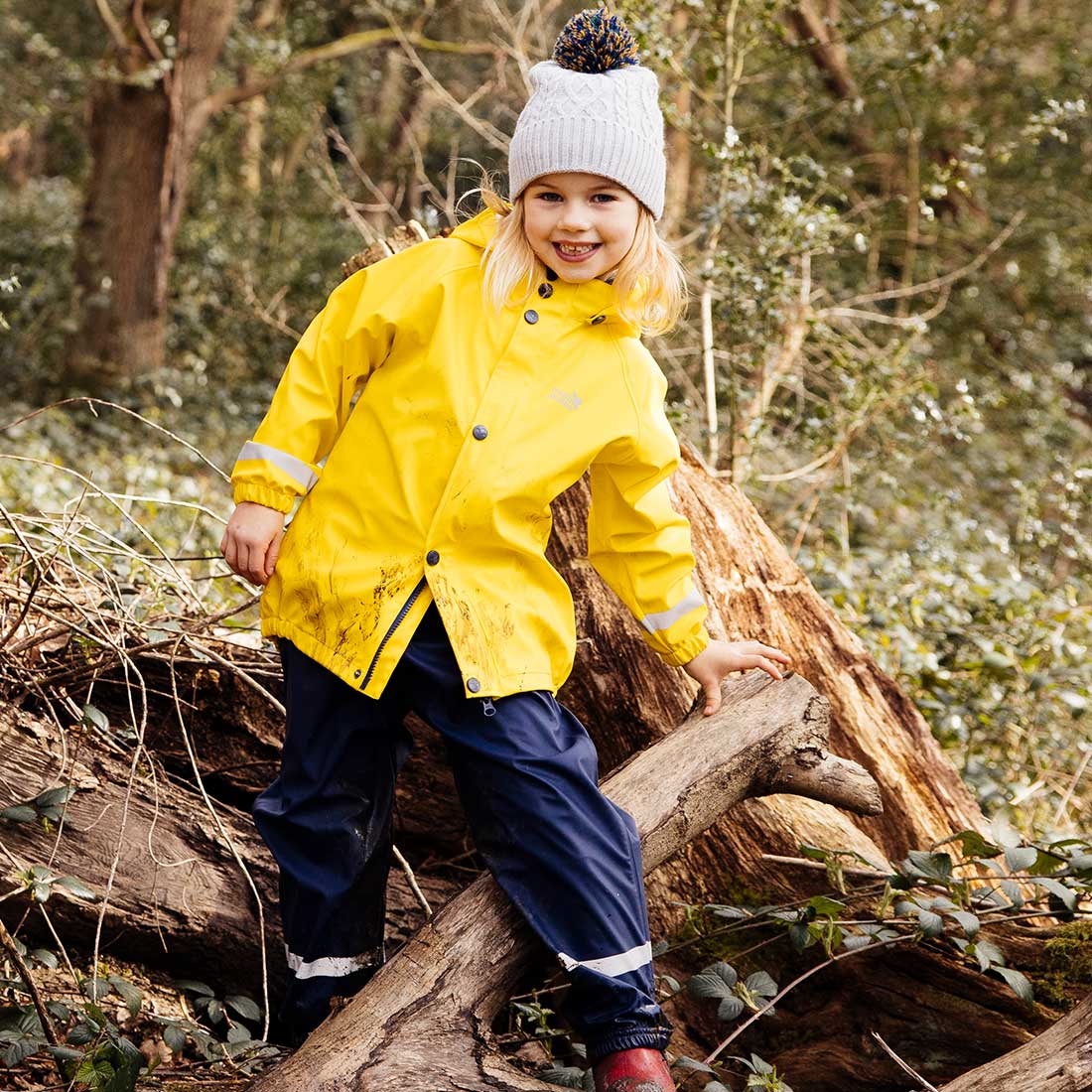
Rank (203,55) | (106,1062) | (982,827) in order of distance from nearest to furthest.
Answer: (106,1062) < (982,827) < (203,55)

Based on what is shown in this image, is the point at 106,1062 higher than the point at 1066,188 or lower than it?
lower

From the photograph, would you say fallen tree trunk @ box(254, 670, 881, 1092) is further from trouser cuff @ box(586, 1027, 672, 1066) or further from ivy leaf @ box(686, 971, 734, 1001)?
ivy leaf @ box(686, 971, 734, 1001)

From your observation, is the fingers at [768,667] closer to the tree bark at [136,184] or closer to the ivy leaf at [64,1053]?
the ivy leaf at [64,1053]

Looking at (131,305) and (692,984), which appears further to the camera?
(131,305)

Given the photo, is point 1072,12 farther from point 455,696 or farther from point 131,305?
point 455,696

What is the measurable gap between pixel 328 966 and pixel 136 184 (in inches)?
262

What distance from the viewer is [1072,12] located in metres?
9.46

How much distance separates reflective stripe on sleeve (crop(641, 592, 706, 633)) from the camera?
96.8 inches

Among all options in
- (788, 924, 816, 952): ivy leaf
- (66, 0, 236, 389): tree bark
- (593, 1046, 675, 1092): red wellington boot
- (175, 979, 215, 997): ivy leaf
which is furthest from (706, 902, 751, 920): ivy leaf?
(66, 0, 236, 389): tree bark

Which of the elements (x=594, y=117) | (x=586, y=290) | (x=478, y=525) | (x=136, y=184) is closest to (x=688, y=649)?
(x=478, y=525)

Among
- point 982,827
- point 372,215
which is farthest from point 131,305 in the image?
point 982,827

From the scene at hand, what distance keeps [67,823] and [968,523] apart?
12.8 feet

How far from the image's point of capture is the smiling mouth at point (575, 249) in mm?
2307

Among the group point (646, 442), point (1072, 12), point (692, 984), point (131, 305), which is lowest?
point (692, 984)
